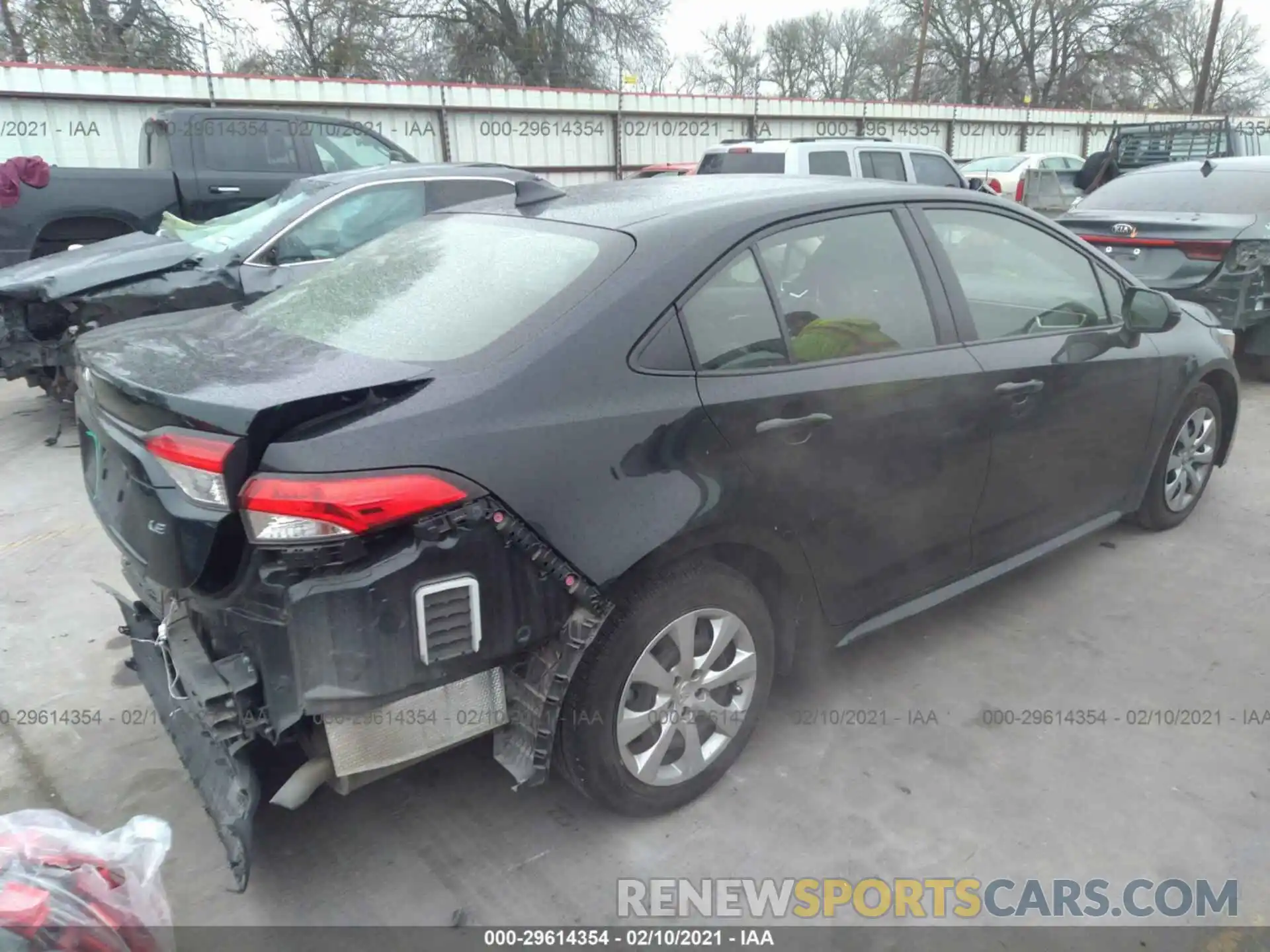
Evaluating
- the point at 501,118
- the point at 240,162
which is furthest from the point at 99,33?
the point at 240,162

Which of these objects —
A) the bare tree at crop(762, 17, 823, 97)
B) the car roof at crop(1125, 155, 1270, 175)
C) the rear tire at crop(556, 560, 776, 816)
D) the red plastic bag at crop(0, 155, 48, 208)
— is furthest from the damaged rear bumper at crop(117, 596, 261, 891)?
the bare tree at crop(762, 17, 823, 97)

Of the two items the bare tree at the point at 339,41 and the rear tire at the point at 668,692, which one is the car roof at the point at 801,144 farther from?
the bare tree at the point at 339,41

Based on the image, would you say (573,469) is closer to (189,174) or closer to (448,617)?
(448,617)

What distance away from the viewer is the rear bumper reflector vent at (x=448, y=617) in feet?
6.79

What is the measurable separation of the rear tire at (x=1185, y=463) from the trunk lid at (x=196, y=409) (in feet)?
11.8

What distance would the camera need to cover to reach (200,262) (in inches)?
235

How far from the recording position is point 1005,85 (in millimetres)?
43250

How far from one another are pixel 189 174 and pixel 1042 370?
789 cm

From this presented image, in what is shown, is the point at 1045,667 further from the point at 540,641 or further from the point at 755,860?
the point at 540,641

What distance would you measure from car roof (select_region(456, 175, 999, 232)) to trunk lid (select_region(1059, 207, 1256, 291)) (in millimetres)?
4298

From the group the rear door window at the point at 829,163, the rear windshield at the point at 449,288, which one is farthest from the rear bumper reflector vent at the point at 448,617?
the rear door window at the point at 829,163

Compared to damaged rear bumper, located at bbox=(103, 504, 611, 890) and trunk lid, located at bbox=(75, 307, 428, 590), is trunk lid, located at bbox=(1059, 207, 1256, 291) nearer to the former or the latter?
damaged rear bumper, located at bbox=(103, 504, 611, 890)

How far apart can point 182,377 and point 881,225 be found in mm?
2141

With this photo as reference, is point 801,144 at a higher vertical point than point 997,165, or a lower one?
higher
